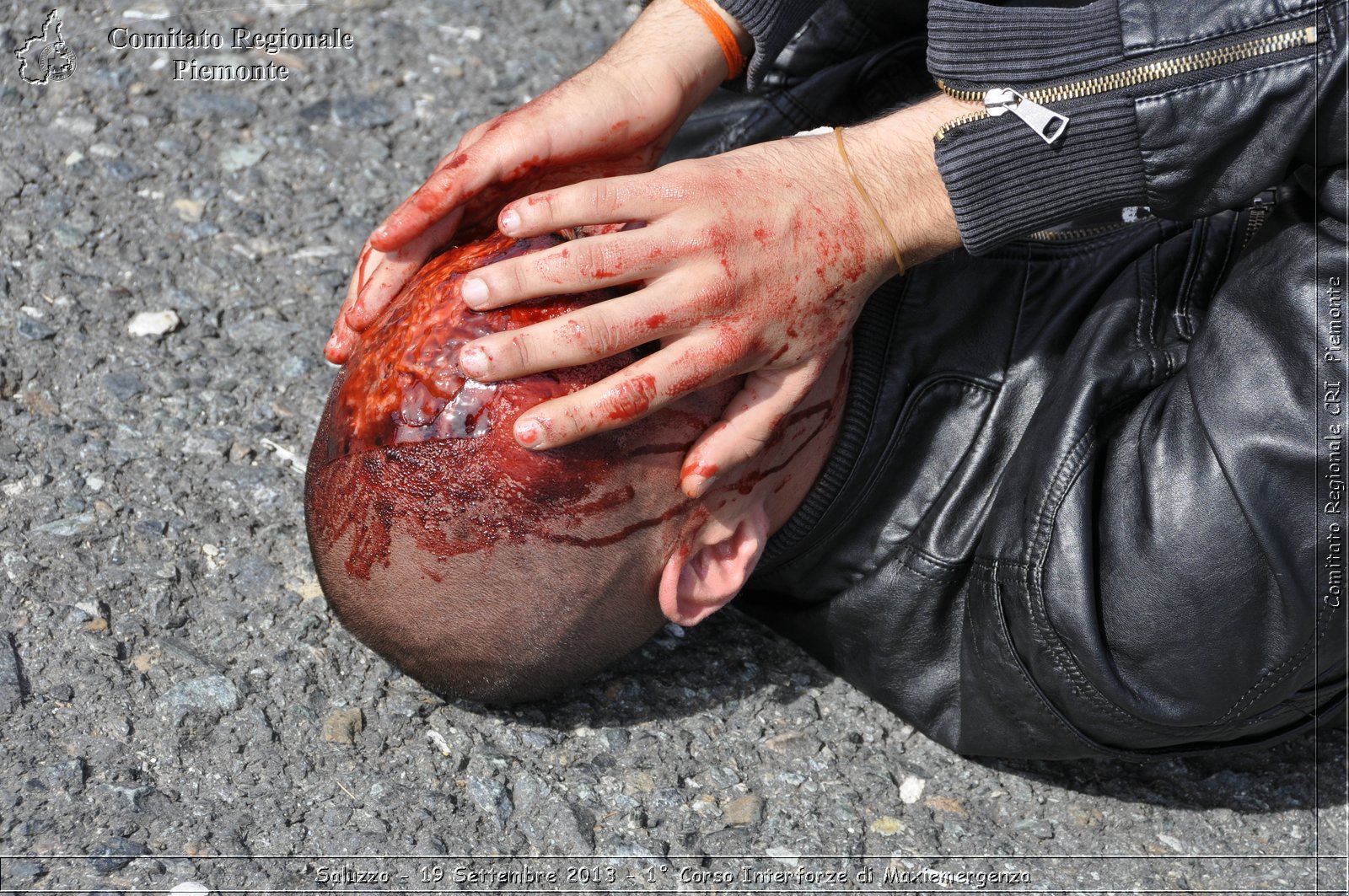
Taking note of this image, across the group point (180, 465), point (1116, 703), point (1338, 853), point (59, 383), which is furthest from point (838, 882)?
point (59, 383)

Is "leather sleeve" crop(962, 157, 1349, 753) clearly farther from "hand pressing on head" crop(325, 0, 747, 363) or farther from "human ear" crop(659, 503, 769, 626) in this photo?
"hand pressing on head" crop(325, 0, 747, 363)

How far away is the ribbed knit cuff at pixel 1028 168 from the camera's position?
188 cm

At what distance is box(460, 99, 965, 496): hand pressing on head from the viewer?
67.8 inches

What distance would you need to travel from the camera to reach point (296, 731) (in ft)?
6.85

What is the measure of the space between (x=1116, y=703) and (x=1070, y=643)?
0.41 feet

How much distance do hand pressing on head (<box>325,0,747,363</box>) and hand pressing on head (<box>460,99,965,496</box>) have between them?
0.76 feet

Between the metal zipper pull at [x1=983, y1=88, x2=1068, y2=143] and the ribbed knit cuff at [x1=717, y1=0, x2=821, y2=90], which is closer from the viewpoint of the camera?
the metal zipper pull at [x1=983, y1=88, x2=1068, y2=143]

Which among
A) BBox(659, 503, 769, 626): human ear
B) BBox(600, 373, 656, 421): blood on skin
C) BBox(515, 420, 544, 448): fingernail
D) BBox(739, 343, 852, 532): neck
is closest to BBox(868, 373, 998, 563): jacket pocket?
BBox(739, 343, 852, 532): neck

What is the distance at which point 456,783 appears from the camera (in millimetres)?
2068

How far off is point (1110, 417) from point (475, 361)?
109 centimetres

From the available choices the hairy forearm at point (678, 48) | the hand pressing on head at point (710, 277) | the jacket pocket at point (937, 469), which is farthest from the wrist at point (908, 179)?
the hairy forearm at point (678, 48)

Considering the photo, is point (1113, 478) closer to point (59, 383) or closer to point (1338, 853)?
point (1338, 853)

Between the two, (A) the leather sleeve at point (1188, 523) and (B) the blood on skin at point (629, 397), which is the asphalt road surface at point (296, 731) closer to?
(A) the leather sleeve at point (1188, 523)

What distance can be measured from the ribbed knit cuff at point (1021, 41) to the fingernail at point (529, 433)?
0.87m
